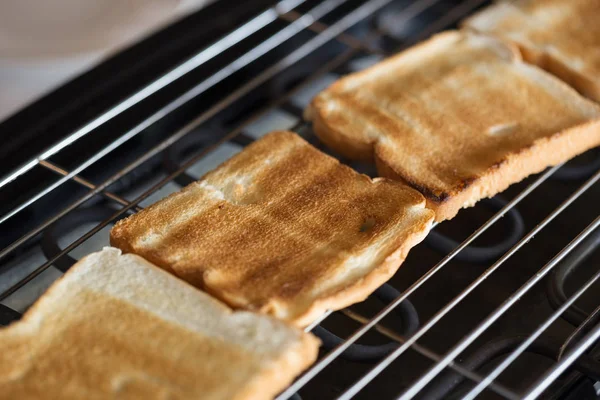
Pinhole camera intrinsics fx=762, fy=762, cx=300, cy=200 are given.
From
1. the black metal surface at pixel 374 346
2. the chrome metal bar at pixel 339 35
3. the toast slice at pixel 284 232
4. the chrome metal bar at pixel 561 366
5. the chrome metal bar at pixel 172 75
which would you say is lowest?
the chrome metal bar at pixel 561 366

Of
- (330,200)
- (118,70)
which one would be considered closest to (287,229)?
(330,200)

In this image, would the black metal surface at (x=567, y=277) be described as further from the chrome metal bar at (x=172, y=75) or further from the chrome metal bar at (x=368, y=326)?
the chrome metal bar at (x=172, y=75)

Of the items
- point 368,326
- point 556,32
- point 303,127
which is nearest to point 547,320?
point 368,326

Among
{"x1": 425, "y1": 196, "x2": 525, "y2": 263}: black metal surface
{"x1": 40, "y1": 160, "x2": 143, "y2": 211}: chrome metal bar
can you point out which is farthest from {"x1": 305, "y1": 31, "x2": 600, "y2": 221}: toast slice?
{"x1": 40, "y1": 160, "x2": 143, "y2": 211}: chrome metal bar

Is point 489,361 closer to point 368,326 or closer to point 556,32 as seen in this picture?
point 368,326

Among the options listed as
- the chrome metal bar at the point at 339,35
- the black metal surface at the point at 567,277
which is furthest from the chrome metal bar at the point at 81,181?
the black metal surface at the point at 567,277

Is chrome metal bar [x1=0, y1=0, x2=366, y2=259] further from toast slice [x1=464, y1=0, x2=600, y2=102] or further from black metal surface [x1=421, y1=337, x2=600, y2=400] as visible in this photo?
black metal surface [x1=421, y1=337, x2=600, y2=400]
